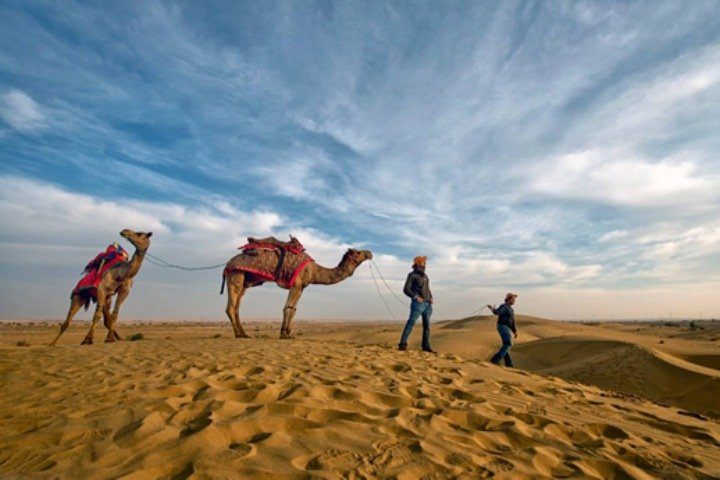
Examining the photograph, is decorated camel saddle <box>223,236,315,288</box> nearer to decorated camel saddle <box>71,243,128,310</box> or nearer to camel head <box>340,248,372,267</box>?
camel head <box>340,248,372,267</box>

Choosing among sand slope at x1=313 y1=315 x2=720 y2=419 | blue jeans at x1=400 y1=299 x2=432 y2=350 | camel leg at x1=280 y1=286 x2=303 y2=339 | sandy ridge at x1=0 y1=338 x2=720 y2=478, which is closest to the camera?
sandy ridge at x1=0 y1=338 x2=720 y2=478

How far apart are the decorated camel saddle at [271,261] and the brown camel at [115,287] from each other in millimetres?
2780

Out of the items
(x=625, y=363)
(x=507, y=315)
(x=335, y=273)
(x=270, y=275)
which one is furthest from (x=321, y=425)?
(x=335, y=273)

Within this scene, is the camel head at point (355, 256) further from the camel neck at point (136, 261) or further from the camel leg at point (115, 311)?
the camel leg at point (115, 311)

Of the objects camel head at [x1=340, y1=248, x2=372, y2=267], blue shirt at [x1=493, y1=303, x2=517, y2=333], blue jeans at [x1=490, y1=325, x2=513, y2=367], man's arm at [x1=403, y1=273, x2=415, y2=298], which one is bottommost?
blue jeans at [x1=490, y1=325, x2=513, y2=367]

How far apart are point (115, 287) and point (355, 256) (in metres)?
7.72

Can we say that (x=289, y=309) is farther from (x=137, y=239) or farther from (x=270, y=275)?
(x=137, y=239)

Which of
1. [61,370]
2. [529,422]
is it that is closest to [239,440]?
[529,422]

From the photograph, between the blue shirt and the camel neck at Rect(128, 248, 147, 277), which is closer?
the blue shirt

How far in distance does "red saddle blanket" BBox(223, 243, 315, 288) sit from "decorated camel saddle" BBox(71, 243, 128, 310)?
10.9 feet

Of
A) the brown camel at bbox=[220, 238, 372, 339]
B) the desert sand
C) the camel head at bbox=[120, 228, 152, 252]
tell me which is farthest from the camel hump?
the desert sand

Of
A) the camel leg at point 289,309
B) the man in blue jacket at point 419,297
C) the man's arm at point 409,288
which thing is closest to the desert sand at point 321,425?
the man in blue jacket at point 419,297

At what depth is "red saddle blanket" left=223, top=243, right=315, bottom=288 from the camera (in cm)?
1349

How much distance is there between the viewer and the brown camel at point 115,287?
42.9 feet
